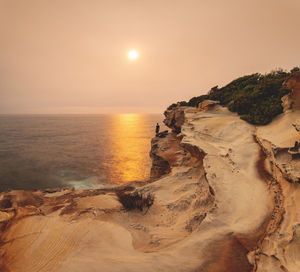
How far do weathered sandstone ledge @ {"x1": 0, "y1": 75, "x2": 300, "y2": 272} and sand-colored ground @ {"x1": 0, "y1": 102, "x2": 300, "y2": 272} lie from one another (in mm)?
Answer: 27

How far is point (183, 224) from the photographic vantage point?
609cm

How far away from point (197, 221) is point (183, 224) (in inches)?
25.3

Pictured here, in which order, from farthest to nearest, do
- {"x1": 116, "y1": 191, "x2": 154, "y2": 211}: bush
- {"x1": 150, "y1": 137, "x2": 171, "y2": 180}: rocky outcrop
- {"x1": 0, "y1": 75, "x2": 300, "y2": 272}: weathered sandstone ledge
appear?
{"x1": 150, "y1": 137, "x2": 171, "y2": 180}: rocky outcrop
{"x1": 116, "y1": 191, "x2": 154, "y2": 211}: bush
{"x1": 0, "y1": 75, "x2": 300, "y2": 272}: weathered sandstone ledge

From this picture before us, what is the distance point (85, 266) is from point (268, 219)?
5.87 m

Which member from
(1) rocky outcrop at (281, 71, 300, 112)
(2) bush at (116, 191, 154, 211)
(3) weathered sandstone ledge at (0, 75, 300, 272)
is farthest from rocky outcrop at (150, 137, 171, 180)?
(1) rocky outcrop at (281, 71, 300, 112)

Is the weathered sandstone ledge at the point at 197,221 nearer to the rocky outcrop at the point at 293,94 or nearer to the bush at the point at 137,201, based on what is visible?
the rocky outcrop at the point at 293,94

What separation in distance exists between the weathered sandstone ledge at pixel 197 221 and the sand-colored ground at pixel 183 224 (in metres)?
0.03

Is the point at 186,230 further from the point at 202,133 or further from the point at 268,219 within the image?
the point at 202,133

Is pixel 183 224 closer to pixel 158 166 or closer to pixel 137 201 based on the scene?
pixel 137 201

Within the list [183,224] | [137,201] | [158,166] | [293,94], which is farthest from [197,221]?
[158,166]

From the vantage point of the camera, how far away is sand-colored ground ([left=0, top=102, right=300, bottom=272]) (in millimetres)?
3898

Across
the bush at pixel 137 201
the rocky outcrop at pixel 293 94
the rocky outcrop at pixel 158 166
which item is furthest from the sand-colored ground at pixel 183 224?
the rocky outcrop at pixel 158 166

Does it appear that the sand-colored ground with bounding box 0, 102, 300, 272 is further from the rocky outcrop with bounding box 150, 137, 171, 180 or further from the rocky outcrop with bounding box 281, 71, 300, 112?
the rocky outcrop with bounding box 150, 137, 171, 180

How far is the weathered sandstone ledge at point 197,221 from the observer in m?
3.86
